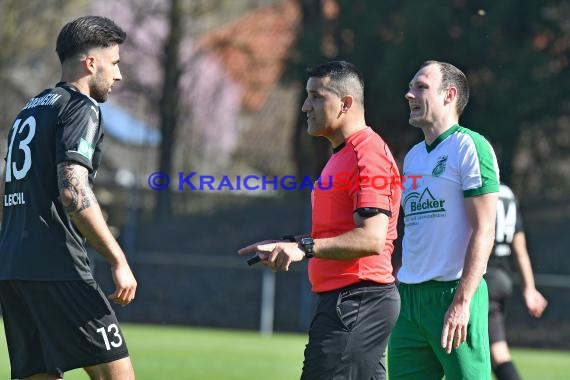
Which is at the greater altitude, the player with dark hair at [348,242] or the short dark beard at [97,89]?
the short dark beard at [97,89]

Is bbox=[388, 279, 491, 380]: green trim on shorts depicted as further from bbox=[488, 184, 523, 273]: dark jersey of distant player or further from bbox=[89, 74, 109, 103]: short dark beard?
bbox=[488, 184, 523, 273]: dark jersey of distant player

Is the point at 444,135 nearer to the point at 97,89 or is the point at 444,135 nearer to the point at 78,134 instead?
the point at 97,89

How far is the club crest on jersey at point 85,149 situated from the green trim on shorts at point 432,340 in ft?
6.51

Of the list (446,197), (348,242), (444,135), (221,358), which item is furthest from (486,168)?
(221,358)

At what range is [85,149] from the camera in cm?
552

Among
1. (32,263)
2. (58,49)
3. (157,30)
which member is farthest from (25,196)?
(157,30)

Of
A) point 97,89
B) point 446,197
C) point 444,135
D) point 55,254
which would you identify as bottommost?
point 55,254

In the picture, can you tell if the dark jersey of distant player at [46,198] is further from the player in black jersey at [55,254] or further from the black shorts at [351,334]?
the black shorts at [351,334]

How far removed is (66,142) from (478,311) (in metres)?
2.38

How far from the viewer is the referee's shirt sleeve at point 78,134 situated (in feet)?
18.0

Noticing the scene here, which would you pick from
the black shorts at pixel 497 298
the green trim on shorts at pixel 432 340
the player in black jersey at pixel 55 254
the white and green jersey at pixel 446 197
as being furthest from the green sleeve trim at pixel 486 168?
the black shorts at pixel 497 298

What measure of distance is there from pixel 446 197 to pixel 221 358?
26.3 feet

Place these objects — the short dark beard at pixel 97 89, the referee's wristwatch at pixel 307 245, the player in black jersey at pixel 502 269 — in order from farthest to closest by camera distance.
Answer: the player in black jersey at pixel 502 269, the short dark beard at pixel 97 89, the referee's wristwatch at pixel 307 245

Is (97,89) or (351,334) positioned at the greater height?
(97,89)
